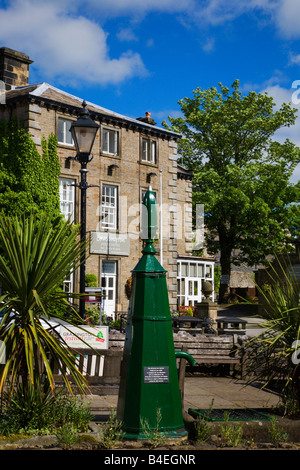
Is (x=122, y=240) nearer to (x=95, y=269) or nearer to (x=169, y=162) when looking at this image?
(x=95, y=269)

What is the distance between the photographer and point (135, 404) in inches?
253

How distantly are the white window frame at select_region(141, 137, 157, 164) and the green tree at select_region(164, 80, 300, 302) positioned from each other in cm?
704

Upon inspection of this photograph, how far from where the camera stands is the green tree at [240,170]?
3644 centimetres

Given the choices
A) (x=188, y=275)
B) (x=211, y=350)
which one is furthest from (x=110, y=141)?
(x=211, y=350)

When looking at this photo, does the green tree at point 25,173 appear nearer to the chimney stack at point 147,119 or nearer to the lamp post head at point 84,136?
the chimney stack at point 147,119

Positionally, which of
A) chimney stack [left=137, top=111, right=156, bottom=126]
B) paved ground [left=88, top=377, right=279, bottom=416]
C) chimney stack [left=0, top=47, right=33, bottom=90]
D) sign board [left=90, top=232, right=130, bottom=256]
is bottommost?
paved ground [left=88, top=377, right=279, bottom=416]

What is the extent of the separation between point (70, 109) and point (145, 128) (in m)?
4.97

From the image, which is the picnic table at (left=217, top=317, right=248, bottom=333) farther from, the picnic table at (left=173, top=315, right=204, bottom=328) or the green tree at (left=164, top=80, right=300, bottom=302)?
the green tree at (left=164, top=80, right=300, bottom=302)

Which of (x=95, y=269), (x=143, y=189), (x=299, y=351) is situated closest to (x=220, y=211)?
(x=143, y=189)

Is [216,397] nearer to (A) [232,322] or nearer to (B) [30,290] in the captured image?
(B) [30,290]

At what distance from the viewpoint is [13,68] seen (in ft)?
86.7

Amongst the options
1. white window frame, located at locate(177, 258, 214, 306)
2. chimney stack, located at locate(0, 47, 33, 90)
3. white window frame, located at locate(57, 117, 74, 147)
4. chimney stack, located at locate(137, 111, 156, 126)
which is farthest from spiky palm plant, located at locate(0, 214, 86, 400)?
white window frame, located at locate(177, 258, 214, 306)

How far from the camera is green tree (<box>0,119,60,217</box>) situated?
23.1 meters

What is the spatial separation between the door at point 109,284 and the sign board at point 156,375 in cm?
2048
